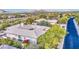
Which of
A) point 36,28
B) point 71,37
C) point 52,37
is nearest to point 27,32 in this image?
point 36,28

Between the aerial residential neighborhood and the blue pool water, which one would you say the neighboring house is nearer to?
the aerial residential neighborhood

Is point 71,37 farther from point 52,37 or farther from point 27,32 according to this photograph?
point 27,32

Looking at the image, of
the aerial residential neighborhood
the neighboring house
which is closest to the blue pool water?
the aerial residential neighborhood

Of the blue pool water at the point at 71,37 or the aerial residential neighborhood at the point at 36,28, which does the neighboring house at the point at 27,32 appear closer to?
the aerial residential neighborhood at the point at 36,28
